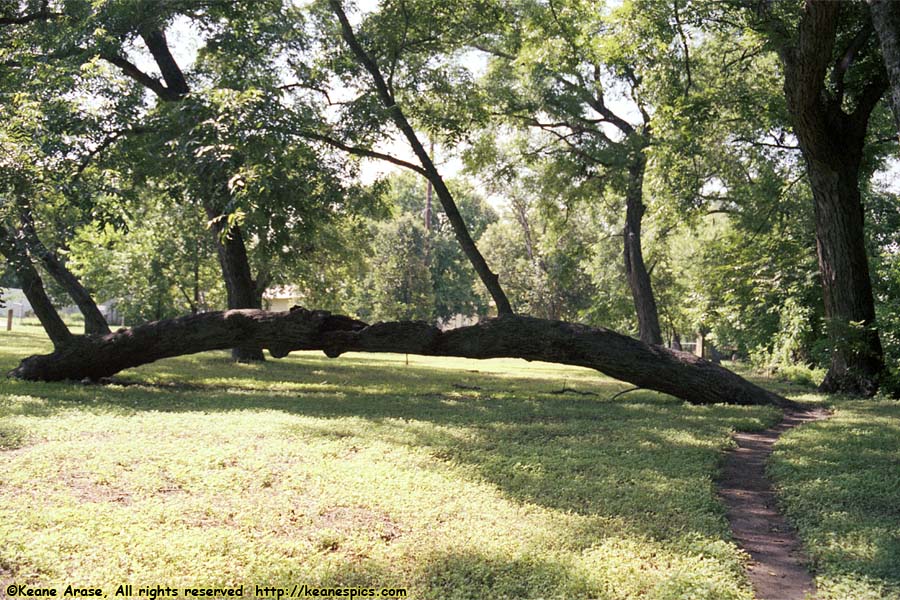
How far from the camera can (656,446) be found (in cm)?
755

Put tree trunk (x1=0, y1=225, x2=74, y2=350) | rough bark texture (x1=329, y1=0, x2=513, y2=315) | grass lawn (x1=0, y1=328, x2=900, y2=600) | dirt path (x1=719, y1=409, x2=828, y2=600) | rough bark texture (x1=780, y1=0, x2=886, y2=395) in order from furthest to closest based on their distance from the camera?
rough bark texture (x1=329, y1=0, x2=513, y2=315), rough bark texture (x1=780, y1=0, x2=886, y2=395), tree trunk (x1=0, y1=225, x2=74, y2=350), dirt path (x1=719, y1=409, x2=828, y2=600), grass lawn (x1=0, y1=328, x2=900, y2=600)

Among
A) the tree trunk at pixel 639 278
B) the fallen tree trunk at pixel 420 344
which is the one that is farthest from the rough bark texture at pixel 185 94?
the tree trunk at pixel 639 278

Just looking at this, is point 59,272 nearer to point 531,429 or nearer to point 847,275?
point 531,429

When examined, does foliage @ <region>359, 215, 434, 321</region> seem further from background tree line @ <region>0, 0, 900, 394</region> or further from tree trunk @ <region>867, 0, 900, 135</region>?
tree trunk @ <region>867, 0, 900, 135</region>

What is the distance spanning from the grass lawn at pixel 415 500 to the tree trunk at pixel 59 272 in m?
3.01

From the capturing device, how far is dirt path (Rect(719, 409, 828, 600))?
4.04 metres

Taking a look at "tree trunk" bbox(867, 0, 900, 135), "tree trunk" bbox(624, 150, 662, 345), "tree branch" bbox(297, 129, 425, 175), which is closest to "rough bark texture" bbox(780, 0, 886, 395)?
"tree trunk" bbox(867, 0, 900, 135)

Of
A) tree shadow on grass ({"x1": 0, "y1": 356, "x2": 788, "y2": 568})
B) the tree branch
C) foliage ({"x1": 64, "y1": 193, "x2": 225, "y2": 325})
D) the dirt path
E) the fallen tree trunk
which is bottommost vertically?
the dirt path

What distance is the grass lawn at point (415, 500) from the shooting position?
12.8ft

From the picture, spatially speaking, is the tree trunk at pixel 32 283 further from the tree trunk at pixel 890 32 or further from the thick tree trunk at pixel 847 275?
the thick tree trunk at pixel 847 275

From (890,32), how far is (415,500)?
5737 mm

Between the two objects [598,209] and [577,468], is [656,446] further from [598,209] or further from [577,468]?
[598,209]

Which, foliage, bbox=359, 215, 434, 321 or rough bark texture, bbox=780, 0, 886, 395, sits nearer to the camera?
rough bark texture, bbox=780, 0, 886, 395

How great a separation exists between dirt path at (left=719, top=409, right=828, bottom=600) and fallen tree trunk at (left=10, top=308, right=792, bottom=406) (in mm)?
3337
